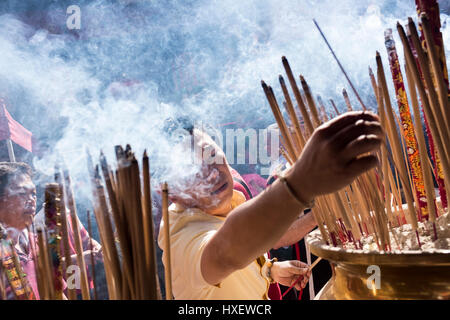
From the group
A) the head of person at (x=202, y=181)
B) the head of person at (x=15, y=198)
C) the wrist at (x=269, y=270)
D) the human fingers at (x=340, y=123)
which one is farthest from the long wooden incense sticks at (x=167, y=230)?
the head of person at (x=15, y=198)

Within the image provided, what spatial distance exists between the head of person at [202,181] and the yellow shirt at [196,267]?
A: 5cm

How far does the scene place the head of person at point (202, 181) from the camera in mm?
1533

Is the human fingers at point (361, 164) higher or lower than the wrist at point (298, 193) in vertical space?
higher

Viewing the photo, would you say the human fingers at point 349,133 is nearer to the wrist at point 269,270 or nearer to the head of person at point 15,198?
the wrist at point 269,270

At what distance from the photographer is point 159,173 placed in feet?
5.28

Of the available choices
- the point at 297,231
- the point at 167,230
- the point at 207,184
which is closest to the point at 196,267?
the point at 167,230

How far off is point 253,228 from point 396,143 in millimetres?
445

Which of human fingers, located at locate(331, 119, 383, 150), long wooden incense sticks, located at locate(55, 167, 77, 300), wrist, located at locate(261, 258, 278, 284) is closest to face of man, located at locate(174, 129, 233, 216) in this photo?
wrist, located at locate(261, 258, 278, 284)

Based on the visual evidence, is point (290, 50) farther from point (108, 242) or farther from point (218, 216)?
point (108, 242)

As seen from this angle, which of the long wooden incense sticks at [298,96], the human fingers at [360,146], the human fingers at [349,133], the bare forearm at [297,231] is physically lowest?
the bare forearm at [297,231]

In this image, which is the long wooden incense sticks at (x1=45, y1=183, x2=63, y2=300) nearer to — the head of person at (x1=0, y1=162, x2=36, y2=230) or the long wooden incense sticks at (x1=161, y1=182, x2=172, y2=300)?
the long wooden incense sticks at (x1=161, y1=182, x2=172, y2=300)
